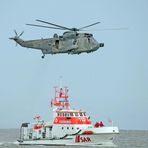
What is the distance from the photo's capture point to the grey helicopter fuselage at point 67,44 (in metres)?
41.3

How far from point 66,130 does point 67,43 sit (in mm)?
8405

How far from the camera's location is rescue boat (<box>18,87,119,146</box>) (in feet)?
141

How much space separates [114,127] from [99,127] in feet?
4.45

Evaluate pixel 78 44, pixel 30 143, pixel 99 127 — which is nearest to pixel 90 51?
pixel 78 44

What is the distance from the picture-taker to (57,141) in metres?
44.3

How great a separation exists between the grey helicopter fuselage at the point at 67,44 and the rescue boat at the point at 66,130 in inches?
229

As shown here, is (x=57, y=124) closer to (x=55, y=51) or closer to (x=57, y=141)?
(x=57, y=141)

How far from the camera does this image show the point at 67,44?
41969 mm

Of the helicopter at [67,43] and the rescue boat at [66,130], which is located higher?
the helicopter at [67,43]

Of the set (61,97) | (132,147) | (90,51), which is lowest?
(132,147)

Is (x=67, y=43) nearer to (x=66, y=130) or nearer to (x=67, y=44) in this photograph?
(x=67, y=44)

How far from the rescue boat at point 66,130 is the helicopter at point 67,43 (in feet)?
19.1

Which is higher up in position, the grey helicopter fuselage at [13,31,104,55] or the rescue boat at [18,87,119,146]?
the grey helicopter fuselage at [13,31,104,55]

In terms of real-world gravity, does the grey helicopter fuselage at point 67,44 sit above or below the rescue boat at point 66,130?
above
